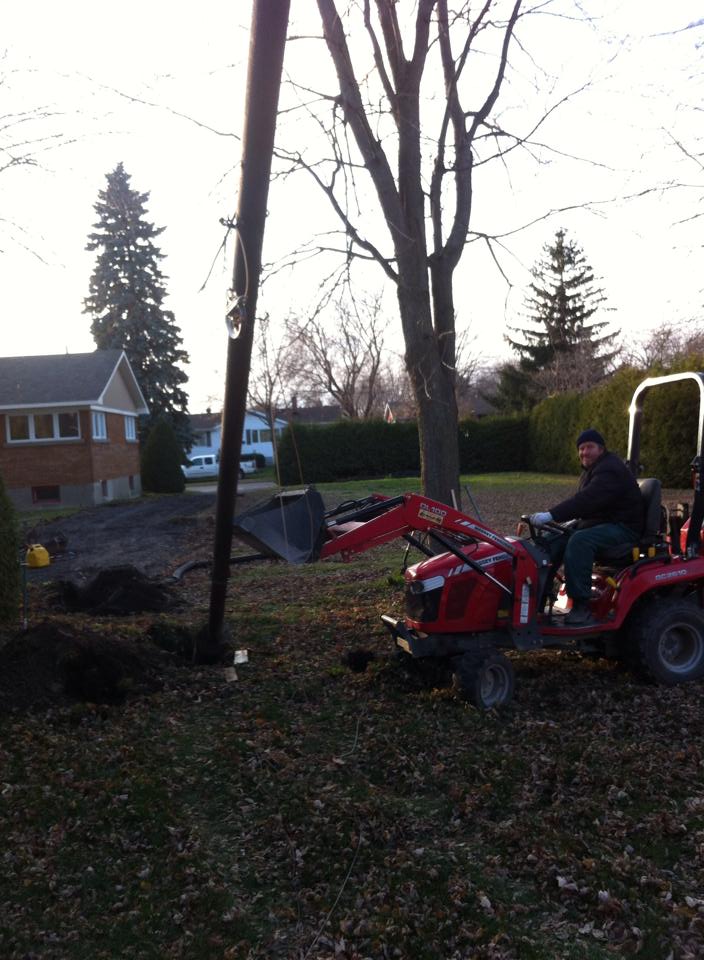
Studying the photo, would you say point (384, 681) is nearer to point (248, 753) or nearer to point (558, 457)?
point (248, 753)

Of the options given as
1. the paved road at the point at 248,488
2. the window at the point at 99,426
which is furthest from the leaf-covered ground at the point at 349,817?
the paved road at the point at 248,488

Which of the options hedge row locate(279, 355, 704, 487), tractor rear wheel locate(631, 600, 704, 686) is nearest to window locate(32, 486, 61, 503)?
hedge row locate(279, 355, 704, 487)

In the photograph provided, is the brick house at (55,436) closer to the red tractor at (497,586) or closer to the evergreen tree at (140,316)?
the evergreen tree at (140,316)

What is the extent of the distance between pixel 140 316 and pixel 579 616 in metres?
40.2

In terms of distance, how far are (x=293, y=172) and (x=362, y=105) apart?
1.05 meters

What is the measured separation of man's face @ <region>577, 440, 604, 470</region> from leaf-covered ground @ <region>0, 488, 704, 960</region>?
177 centimetres

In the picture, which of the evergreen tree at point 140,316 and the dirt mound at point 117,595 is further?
the evergreen tree at point 140,316

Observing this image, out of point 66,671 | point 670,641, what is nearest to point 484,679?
point 670,641

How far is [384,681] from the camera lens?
23.7 feet

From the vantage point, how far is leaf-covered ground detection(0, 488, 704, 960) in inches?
157

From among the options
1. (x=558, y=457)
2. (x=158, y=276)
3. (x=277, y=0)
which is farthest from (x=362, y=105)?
(x=158, y=276)

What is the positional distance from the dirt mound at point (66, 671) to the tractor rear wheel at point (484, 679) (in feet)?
7.79

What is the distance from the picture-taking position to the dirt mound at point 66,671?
6699mm

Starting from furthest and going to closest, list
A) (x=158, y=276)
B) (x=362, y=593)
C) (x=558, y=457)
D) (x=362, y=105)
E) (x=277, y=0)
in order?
(x=158, y=276), (x=558, y=457), (x=362, y=593), (x=362, y=105), (x=277, y=0)
